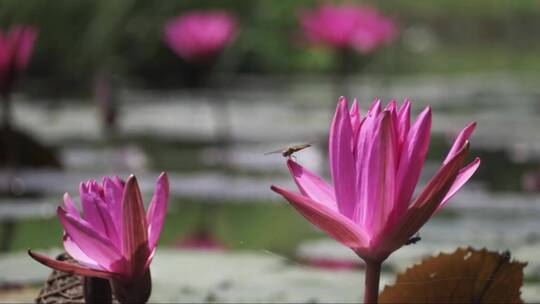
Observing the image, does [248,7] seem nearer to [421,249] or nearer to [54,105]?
[54,105]

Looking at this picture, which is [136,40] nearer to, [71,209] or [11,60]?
[11,60]

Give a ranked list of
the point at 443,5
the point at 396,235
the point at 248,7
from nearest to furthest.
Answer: the point at 396,235 < the point at 248,7 < the point at 443,5

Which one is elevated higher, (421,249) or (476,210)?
(476,210)

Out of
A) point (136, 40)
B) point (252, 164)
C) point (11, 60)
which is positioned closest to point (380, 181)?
point (11, 60)

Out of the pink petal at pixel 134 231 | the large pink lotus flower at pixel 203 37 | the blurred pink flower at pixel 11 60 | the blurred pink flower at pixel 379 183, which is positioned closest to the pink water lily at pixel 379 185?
the blurred pink flower at pixel 379 183

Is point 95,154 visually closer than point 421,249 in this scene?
No

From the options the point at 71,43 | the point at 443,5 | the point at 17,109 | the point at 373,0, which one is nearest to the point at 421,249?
the point at 17,109

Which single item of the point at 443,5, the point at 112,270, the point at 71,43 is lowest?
the point at 112,270
